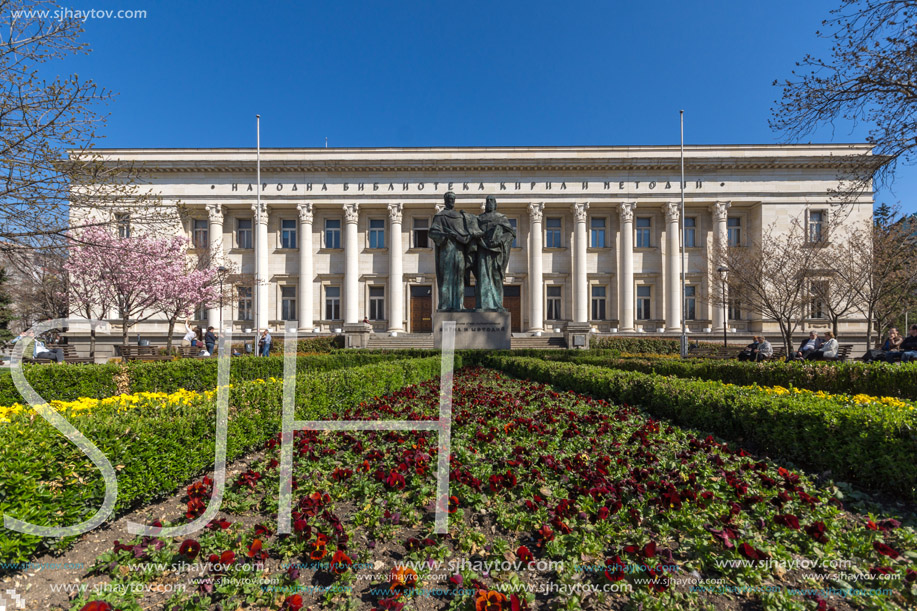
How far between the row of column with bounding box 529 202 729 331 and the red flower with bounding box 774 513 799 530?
28663 mm

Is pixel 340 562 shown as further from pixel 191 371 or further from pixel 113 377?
pixel 191 371

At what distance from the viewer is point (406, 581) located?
242 cm

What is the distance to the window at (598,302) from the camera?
33438 millimetres

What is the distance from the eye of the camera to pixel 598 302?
33438 mm

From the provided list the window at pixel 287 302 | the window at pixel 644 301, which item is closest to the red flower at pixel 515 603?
the window at pixel 287 302

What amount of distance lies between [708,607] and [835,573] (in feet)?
2.95

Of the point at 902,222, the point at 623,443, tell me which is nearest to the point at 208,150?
the point at 623,443

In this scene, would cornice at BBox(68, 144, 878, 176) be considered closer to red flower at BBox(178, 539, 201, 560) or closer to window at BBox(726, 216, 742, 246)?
window at BBox(726, 216, 742, 246)

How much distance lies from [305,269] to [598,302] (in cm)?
2171

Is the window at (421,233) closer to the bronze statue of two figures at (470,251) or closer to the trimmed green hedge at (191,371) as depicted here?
the bronze statue of two figures at (470,251)

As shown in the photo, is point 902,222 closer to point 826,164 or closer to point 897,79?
point 826,164

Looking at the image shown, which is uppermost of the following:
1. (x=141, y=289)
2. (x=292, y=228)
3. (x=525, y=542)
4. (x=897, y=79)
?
(x=292, y=228)

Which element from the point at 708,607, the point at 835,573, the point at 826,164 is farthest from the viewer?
the point at 826,164

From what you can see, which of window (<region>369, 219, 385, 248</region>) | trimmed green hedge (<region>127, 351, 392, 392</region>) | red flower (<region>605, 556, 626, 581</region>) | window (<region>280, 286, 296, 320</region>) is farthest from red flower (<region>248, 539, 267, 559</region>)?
window (<region>280, 286, 296, 320</region>)
